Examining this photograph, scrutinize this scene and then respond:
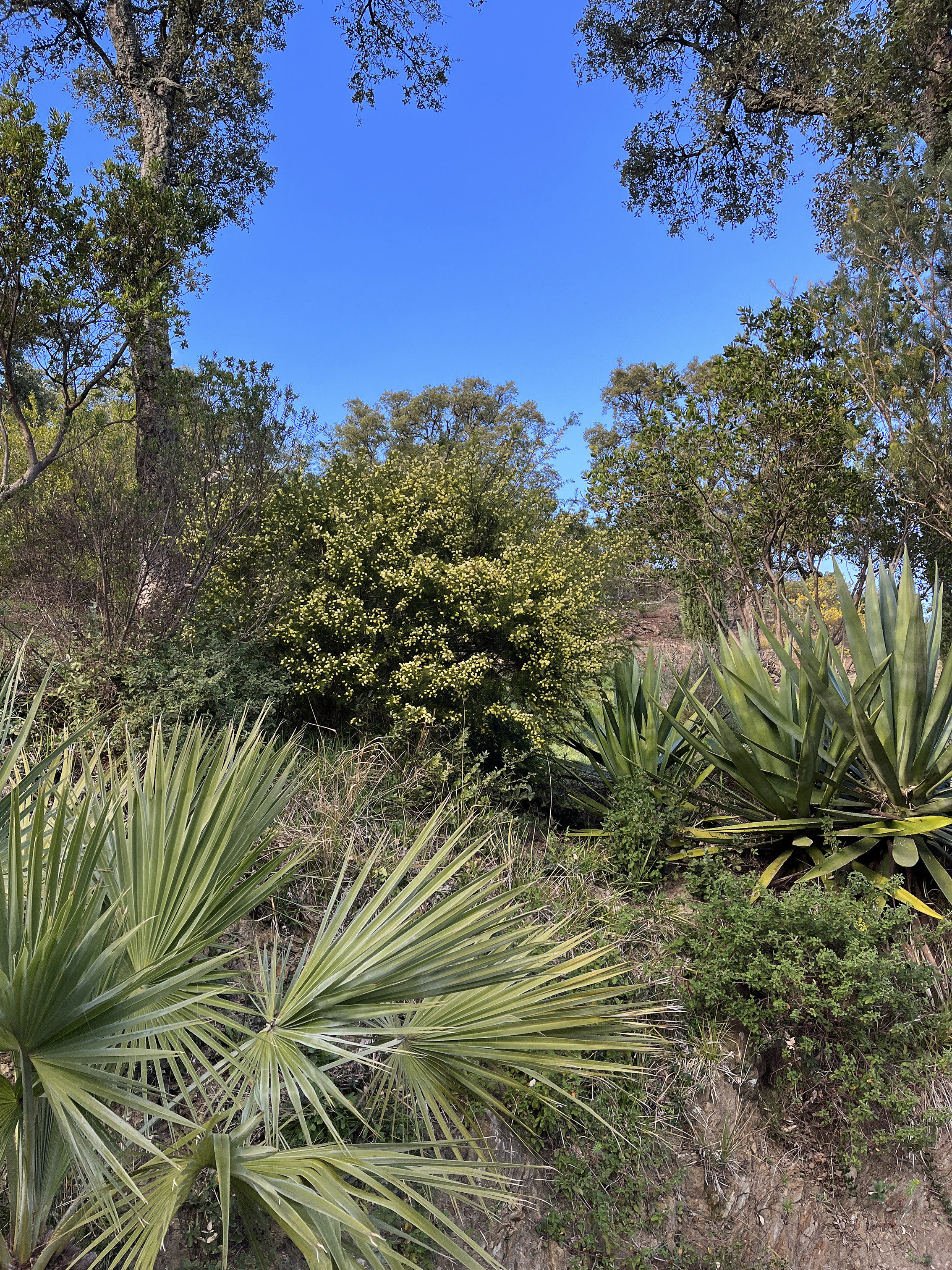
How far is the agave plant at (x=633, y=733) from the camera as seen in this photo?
5.84 m

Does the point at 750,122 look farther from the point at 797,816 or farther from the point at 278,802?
the point at 278,802

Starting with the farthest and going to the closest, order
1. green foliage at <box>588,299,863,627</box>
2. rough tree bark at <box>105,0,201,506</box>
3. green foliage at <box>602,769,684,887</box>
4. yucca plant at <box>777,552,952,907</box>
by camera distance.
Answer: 1. green foliage at <box>588,299,863,627</box>
2. rough tree bark at <box>105,0,201,506</box>
3. green foliage at <box>602,769,684,887</box>
4. yucca plant at <box>777,552,952,907</box>

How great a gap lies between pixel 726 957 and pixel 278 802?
8.13ft

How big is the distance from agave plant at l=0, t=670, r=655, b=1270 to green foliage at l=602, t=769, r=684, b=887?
1.41 meters

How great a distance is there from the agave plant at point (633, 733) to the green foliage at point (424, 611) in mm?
330

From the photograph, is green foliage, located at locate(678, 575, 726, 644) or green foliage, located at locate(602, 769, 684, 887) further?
green foliage, located at locate(678, 575, 726, 644)

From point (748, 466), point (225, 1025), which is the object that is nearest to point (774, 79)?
point (748, 466)

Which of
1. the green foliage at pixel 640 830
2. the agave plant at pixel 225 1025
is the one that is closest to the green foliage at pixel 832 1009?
the agave plant at pixel 225 1025

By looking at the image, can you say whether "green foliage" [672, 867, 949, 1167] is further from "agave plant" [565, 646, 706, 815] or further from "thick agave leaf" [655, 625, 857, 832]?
"agave plant" [565, 646, 706, 815]

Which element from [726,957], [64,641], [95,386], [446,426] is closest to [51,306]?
[95,386]

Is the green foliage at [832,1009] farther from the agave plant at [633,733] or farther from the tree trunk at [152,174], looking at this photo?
the tree trunk at [152,174]

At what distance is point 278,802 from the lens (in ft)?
9.80

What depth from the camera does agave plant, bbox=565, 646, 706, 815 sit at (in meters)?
5.84

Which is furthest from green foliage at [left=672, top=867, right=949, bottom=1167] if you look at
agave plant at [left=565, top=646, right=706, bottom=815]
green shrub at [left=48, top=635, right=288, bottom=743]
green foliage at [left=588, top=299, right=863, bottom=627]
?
green foliage at [left=588, top=299, right=863, bottom=627]
